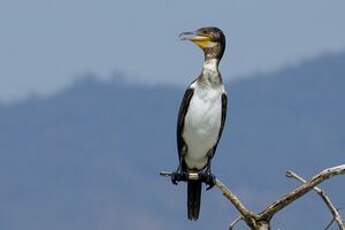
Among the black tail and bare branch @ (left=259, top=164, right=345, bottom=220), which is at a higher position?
bare branch @ (left=259, top=164, right=345, bottom=220)

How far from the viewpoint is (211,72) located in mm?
10938

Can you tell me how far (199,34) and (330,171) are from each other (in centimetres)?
300

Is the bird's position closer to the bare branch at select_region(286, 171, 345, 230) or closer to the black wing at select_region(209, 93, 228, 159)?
the black wing at select_region(209, 93, 228, 159)

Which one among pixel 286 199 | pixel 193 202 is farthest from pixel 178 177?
pixel 286 199

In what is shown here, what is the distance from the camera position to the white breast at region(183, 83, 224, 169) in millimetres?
11180

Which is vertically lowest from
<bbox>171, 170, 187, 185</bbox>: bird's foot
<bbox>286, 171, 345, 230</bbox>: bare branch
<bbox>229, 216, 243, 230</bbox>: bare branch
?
<bbox>171, 170, 187, 185</bbox>: bird's foot

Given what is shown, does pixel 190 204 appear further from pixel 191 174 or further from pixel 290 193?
pixel 290 193

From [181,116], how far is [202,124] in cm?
15

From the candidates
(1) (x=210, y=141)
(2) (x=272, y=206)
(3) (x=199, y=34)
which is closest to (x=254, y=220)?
(2) (x=272, y=206)

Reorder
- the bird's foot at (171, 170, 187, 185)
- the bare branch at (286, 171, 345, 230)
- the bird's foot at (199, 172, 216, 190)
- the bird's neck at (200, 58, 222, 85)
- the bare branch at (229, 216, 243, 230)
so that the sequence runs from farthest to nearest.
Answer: the bird's neck at (200, 58, 222, 85) → the bird's foot at (171, 170, 187, 185) → the bird's foot at (199, 172, 216, 190) → the bare branch at (229, 216, 243, 230) → the bare branch at (286, 171, 345, 230)

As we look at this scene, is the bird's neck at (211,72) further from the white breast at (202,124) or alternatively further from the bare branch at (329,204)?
the bare branch at (329,204)

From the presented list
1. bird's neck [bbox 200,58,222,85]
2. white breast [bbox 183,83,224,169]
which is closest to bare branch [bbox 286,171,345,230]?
bird's neck [bbox 200,58,222,85]

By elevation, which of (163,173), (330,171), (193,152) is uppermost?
(330,171)

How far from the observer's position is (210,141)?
1138cm
